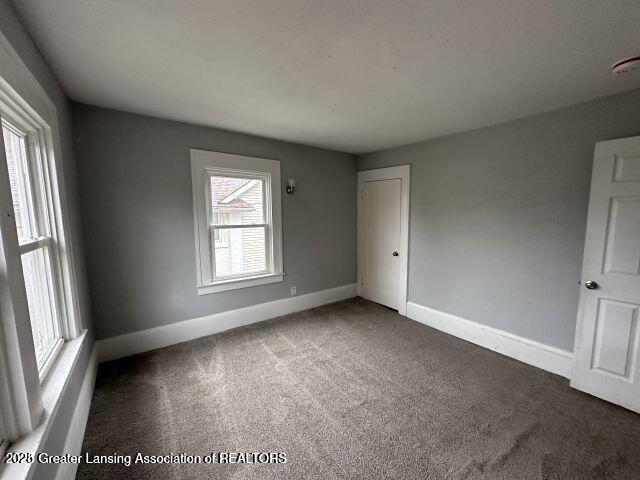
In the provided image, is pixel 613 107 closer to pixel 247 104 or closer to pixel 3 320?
pixel 247 104

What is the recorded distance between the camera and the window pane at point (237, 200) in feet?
10.1

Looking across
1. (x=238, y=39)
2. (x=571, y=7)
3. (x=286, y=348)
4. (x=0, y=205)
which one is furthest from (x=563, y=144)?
(x=0, y=205)

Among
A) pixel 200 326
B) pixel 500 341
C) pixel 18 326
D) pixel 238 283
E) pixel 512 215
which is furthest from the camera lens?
pixel 238 283

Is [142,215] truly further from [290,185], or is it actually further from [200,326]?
[290,185]

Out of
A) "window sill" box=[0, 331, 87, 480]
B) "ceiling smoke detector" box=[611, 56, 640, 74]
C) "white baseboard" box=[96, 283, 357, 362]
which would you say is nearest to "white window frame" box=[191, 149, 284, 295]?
"white baseboard" box=[96, 283, 357, 362]

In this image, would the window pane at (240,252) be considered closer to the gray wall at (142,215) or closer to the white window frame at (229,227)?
the white window frame at (229,227)

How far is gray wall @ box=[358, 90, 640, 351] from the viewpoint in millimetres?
2244

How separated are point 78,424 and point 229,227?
205 cm

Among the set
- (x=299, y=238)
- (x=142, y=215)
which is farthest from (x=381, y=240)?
(x=142, y=215)

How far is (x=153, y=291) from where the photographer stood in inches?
108

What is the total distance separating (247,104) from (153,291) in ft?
6.82

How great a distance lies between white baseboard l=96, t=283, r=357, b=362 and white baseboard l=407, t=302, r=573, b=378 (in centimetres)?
148

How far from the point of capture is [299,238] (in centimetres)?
377

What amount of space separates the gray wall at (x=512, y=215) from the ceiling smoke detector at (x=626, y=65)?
520 mm
